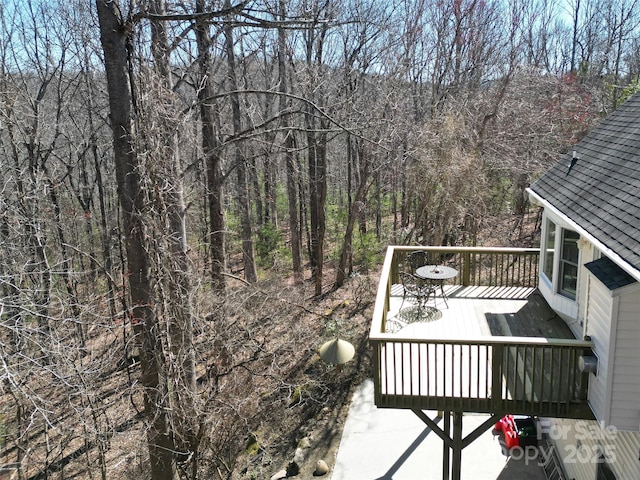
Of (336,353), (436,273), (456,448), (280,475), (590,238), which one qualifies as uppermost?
(590,238)

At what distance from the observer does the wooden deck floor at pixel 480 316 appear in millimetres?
7164

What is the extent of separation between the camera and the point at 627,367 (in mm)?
4961

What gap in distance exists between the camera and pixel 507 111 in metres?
16.7

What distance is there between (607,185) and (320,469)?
636 cm

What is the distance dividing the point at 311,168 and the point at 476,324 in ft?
35.6

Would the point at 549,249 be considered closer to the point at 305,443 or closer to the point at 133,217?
the point at 305,443

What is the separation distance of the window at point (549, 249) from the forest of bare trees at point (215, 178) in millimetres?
3412

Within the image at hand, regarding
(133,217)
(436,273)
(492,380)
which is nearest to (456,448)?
(492,380)

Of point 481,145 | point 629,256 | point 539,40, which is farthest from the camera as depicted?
point 539,40

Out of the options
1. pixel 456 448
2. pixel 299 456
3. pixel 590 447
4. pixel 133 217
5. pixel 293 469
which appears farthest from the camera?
pixel 299 456

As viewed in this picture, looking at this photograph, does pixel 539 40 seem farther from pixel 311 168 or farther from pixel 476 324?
pixel 476 324

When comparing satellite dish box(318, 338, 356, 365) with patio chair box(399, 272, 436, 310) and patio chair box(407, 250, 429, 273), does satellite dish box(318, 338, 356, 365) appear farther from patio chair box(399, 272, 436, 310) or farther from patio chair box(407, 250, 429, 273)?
patio chair box(407, 250, 429, 273)

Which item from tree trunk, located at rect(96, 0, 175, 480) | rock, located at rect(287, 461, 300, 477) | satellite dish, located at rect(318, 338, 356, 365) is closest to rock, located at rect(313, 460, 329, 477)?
rock, located at rect(287, 461, 300, 477)

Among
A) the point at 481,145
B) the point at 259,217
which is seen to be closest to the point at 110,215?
the point at 259,217
